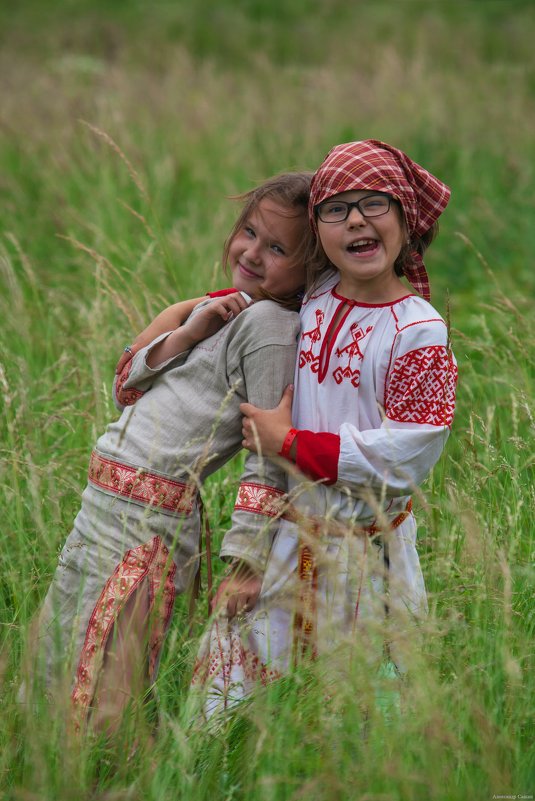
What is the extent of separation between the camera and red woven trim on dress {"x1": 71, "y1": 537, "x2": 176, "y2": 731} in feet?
6.64

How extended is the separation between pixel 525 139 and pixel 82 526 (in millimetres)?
5792

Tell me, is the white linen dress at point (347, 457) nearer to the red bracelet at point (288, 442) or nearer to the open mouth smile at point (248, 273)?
the red bracelet at point (288, 442)

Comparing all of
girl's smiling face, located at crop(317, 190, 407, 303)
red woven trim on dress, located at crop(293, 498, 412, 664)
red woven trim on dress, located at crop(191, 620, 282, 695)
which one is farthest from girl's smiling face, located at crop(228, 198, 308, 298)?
red woven trim on dress, located at crop(191, 620, 282, 695)

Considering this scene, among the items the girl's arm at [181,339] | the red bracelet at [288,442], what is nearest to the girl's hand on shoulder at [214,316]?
the girl's arm at [181,339]

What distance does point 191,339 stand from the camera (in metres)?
2.24

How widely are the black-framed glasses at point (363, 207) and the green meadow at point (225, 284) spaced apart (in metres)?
0.28

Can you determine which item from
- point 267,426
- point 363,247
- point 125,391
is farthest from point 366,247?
point 125,391

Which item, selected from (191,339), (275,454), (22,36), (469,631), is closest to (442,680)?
(469,631)

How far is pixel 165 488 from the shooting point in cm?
215

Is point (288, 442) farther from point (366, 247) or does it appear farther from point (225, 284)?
point (225, 284)

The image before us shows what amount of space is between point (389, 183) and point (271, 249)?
13.0 inches

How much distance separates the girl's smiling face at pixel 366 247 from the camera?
2.07 meters

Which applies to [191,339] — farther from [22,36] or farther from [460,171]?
[22,36]

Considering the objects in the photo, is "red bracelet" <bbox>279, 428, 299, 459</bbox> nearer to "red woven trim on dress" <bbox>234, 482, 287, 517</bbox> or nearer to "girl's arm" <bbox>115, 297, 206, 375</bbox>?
"red woven trim on dress" <bbox>234, 482, 287, 517</bbox>
